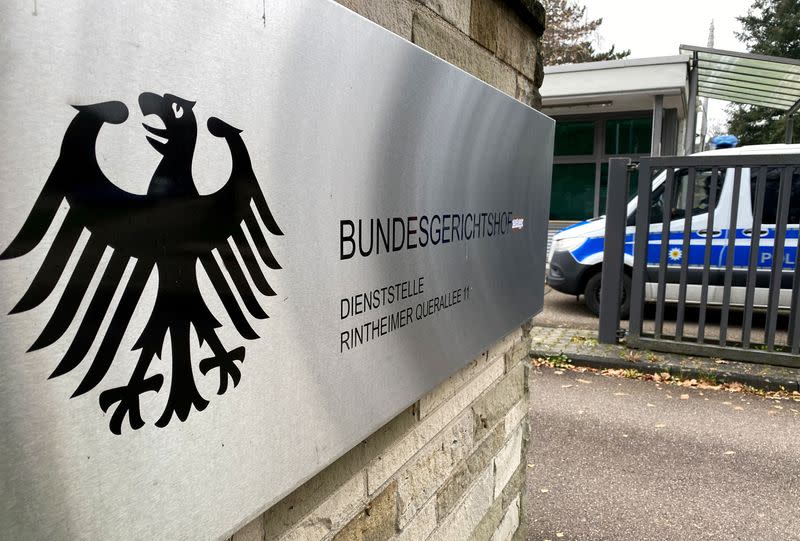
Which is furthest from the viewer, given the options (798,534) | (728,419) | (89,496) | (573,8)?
(573,8)

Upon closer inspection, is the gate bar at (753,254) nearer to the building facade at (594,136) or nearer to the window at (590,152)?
the building facade at (594,136)

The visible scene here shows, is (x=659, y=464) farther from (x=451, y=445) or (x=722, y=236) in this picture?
(x=722, y=236)

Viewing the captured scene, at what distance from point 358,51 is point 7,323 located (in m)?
0.77

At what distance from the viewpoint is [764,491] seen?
11.0ft

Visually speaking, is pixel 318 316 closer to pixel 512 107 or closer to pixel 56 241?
pixel 56 241

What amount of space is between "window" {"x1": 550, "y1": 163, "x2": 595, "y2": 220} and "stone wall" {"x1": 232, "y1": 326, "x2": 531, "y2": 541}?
13347 mm

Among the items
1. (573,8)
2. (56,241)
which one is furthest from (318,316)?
(573,8)

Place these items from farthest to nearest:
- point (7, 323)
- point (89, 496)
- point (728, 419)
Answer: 1. point (728, 419)
2. point (89, 496)
3. point (7, 323)

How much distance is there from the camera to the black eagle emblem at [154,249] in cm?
65

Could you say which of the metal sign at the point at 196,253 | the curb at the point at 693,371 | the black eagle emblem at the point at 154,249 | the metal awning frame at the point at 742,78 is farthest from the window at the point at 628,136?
the black eagle emblem at the point at 154,249

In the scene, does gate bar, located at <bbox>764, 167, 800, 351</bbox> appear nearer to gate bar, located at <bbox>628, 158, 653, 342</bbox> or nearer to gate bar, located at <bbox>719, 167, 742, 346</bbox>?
gate bar, located at <bbox>719, 167, 742, 346</bbox>

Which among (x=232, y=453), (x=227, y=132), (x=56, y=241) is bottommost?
(x=232, y=453)

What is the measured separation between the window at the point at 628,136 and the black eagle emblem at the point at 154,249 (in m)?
15.4

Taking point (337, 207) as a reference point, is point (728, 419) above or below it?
below
